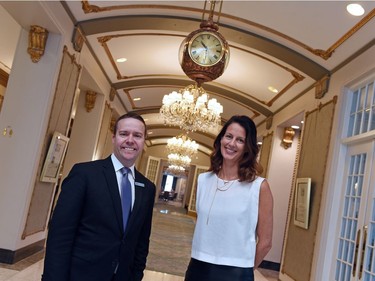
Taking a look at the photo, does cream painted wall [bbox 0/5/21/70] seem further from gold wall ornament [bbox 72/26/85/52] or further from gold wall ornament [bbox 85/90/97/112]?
gold wall ornament [bbox 85/90/97/112]

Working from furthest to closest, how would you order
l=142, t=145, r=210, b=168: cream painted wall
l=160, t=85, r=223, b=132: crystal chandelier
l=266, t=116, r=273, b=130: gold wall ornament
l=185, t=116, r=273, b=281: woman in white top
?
l=142, t=145, r=210, b=168: cream painted wall
l=266, t=116, r=273, b=130: gold wall ornament
l=160, t=85, r=223, b=132: crystal chandelier
l=185, t=116, r=273, b=281: woman in white top

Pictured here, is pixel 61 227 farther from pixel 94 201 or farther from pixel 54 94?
pixel 54 94

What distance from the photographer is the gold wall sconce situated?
381 inches

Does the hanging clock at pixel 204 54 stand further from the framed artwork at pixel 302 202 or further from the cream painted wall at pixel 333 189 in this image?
the framed artwork at pixel 302 202

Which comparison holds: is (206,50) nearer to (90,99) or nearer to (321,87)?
(321,87)

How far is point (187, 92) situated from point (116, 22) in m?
2.01

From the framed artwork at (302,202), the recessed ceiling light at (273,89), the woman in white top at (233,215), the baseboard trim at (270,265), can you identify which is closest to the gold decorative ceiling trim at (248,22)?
the framed artwork at (302,202)

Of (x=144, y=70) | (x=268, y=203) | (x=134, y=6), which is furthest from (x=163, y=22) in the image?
(x=268, y=203)

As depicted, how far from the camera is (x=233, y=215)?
1.99m

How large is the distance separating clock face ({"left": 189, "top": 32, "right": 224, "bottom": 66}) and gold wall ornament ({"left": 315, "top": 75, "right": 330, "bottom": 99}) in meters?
2.85

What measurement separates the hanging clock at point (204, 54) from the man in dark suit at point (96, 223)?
8.14 feet

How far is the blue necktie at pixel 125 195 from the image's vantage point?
1.98 m

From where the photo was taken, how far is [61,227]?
186 cm

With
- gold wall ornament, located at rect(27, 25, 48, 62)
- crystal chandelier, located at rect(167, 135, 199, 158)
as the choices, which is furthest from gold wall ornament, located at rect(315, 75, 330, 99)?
crystal chandelier, located at rect(167, 135, 199, 158)
